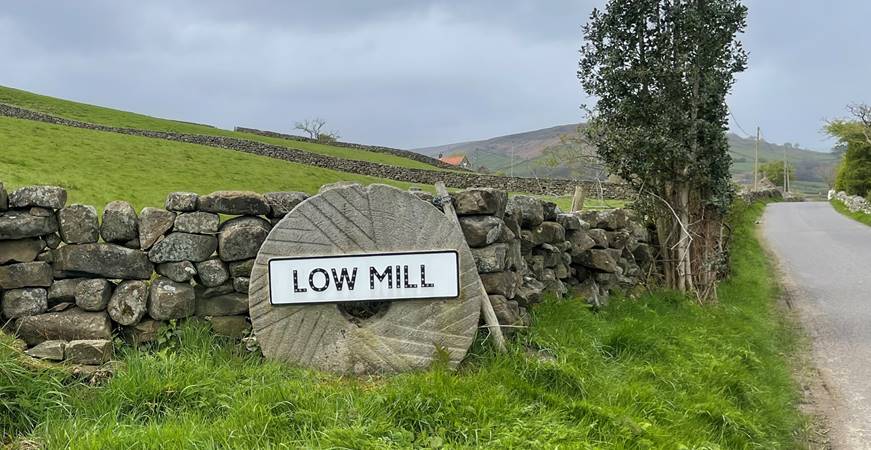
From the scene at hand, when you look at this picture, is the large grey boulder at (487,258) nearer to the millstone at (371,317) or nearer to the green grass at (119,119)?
the millstone at (371,317)

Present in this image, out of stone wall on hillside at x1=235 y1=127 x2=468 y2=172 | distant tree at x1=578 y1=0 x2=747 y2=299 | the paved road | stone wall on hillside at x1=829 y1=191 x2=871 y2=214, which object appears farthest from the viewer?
stone wall on hillside at x1=235 y1=127 x2=468 y2=172

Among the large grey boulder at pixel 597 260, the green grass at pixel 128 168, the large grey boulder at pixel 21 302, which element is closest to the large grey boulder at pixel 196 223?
the large grey boulder at pixel 21 302

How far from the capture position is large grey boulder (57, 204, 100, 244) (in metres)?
4.36

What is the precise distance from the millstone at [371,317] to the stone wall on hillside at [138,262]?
414 mm

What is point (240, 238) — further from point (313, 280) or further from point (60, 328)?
point (60, 328)

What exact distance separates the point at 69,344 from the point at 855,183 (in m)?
40.8

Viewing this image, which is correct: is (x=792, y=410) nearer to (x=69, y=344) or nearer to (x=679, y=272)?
(x=679, y=272)

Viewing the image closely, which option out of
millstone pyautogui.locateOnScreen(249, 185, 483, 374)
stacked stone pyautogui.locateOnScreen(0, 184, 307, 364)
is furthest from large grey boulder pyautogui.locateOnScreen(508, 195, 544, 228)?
stacked stone pyautogui.locateOnScreen(0, 184, 307, 364)

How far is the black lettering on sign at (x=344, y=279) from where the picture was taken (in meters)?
4.21

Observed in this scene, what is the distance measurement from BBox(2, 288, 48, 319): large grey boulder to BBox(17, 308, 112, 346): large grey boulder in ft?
0.16

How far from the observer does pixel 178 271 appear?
14.6ft

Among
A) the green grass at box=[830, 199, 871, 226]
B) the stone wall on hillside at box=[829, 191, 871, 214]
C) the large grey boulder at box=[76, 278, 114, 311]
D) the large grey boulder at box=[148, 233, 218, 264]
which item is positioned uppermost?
the large grey boulder at box=[148, 233, 218, 264]

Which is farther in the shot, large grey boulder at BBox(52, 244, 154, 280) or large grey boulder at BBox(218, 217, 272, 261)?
large grey boulder at BBox(218, 217, 272, 261)

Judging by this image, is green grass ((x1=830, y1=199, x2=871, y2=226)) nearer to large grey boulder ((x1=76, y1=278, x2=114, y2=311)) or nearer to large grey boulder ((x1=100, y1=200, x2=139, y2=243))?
large grey boulder ((x1=100, y1=200, x2=139, y2=243))
